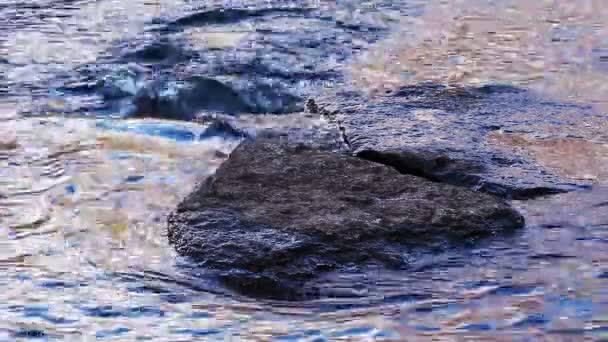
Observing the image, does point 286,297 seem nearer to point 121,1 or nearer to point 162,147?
point 162,147

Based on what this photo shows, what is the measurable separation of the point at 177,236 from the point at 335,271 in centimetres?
43

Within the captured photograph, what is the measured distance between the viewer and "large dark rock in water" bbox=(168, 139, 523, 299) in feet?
8.72

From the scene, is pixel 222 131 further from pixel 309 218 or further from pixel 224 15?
pixel 224 15

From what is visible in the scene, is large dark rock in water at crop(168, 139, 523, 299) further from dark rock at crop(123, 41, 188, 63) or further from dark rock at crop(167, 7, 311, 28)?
dark rock at crop(167, 7, 311, 28)

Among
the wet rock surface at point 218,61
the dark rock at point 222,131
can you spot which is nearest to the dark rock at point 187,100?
the wet rock surface at point 218,61

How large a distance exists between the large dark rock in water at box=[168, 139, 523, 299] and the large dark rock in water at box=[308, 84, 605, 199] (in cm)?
15

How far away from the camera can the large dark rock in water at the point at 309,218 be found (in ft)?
8.72

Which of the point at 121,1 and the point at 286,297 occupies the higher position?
the point at 121,1

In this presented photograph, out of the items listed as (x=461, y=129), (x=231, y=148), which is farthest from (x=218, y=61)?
(x=461, y=129)

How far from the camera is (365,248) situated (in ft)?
9.00

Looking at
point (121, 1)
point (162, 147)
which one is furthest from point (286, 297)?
point (121, 1)

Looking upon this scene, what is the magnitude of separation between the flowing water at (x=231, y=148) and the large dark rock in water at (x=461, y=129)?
3.0 inches

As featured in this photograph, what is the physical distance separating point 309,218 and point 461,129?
3.19ft

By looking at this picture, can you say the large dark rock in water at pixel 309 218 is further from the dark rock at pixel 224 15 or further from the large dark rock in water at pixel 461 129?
the dark rock at pixel 224 15
